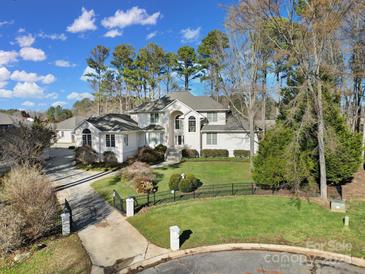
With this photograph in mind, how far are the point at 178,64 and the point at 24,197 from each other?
1379 inches

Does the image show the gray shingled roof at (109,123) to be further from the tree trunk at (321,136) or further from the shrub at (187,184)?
the tree trunk at (321,136)

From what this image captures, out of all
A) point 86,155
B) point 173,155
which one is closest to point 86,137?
point 86,155

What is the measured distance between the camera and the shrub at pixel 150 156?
25.5 m

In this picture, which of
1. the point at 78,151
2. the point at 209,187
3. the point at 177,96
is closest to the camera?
the point at 209,187

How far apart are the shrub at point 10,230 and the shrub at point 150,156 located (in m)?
16.5

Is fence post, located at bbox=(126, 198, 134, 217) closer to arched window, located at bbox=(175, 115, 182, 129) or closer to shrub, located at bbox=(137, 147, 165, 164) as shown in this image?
shrub, located at bbox=(137, 147, 165, 164)

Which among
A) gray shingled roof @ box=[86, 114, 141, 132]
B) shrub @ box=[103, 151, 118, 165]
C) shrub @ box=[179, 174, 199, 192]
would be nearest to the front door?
gray shingled roof @ box=[86, 114, 141, 132]

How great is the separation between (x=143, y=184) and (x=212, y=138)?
1405 centimetres

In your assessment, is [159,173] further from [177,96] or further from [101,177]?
[177,96]

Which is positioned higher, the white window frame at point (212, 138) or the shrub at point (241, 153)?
the white window frame at point (212, 138)

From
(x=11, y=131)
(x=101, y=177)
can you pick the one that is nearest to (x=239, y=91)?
(x=101, y=177)

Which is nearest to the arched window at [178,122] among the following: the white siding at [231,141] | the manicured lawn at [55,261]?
the white siding at [231,141]

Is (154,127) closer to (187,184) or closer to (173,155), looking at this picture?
(173,155)

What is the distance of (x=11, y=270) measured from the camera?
312 inches
